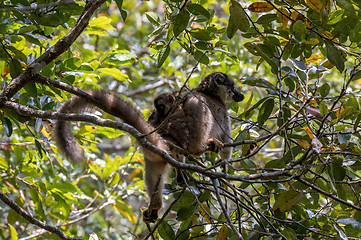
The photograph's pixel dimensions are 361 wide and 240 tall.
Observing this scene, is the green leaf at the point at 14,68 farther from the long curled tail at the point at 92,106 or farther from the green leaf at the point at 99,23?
the green leaf at the point at 99,23

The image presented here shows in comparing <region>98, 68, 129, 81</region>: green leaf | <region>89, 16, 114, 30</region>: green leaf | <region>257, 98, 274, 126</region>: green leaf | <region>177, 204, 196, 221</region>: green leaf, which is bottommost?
<region>177, 204, 196, 221</region>: green leaf

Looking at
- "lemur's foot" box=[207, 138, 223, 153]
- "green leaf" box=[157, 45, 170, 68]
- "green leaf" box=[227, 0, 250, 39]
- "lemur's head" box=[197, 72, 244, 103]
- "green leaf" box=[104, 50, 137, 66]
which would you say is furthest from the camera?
"lemur's head" box=[197, 72, 244, 103]

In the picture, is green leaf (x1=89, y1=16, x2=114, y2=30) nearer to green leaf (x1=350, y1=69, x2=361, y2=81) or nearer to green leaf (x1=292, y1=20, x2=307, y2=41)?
green leaf (x1=292, y1=20, x2=307, y2=41)

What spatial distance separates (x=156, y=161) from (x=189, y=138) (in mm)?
493

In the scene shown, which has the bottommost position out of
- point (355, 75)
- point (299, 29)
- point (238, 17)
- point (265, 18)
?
point (355, 75)

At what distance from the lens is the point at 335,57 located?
135 inches

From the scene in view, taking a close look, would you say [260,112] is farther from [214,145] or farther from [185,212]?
[185,212]

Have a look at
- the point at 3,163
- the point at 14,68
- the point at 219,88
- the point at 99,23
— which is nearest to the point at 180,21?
the point at 14,68

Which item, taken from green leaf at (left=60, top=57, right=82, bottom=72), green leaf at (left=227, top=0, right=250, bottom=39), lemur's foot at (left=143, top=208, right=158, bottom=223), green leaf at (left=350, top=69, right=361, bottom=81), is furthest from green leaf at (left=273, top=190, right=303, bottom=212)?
green leaf at (left=60, top=57, right=82, bottom=72)

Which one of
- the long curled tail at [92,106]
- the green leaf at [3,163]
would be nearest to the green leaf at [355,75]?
the long curled tail at [92,106]

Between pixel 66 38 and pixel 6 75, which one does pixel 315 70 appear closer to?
pixel 66 38

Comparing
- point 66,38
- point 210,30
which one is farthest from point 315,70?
point 66,38

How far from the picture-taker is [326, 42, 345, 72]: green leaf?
342cm

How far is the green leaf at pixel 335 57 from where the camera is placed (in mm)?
3420
